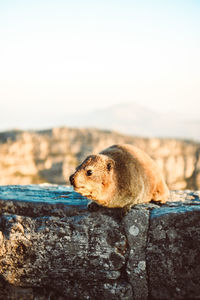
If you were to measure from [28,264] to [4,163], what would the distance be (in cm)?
9201

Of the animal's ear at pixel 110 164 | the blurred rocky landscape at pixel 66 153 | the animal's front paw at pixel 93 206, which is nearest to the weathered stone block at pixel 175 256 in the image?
the animal's front paw at pixel 93 206

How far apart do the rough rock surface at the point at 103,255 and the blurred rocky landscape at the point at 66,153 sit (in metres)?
84.7

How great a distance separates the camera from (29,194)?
229 inches

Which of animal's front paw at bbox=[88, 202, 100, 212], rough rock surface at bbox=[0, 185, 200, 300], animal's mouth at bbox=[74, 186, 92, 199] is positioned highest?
animal's mouth at bbox=[74, 186, 92, 199]

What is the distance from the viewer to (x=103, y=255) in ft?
15.1

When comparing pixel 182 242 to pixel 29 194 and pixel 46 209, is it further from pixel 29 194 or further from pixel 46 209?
pixel 29 194

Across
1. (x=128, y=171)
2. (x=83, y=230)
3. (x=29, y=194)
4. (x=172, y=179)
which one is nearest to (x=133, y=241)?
(x=83, y=230)

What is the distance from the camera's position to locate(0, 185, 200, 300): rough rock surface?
4391 millimetres

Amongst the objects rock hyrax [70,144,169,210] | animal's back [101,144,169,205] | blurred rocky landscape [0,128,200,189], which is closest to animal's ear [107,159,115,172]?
rock hyrax [70,144,169,210]

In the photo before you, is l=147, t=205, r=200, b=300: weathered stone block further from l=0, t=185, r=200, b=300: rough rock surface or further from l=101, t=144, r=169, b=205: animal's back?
l=101, t=144, r=169, b=205: animal's back

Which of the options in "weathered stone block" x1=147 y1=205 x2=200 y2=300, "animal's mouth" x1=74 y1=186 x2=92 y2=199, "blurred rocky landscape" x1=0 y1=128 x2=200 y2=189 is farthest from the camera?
"blurred rocky landscape" x1=0 y1=128 x2=200 y2=189

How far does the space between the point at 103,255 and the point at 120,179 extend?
140 centimetres

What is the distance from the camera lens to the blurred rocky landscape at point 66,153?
96250 mm

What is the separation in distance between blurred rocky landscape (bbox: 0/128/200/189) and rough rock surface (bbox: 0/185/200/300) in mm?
84730
